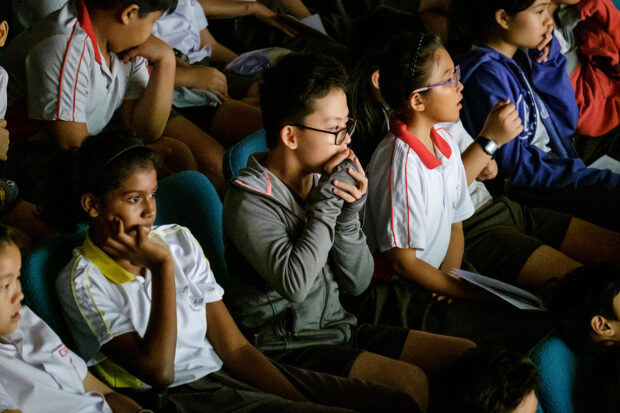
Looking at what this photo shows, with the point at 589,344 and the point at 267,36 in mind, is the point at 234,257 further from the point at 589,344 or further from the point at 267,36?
the point at 267,36

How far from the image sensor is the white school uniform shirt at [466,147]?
2.18 metres

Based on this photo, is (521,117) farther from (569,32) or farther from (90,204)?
(90,204)

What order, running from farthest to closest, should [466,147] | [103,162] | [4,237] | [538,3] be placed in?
[538,3] → [466,147] → [103,162] → [4,237]

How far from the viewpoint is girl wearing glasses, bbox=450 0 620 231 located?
2.31 metres

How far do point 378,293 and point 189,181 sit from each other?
0.56m

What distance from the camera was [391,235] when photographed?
5.74ft

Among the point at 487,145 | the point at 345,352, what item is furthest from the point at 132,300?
the point at 487,145

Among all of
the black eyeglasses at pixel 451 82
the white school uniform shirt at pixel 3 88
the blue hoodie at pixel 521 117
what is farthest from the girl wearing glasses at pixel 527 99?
the white school uniform shirt at pixel 3 88

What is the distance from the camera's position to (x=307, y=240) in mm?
1493

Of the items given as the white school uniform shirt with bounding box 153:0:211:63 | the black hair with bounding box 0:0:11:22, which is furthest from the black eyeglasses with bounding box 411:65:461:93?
the black hair with bounding box 0:0:11:22

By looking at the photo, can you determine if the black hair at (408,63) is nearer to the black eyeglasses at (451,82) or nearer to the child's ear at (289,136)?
the black eyeglasses at (451,82)

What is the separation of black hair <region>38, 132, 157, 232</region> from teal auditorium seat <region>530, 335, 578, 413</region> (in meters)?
0.94

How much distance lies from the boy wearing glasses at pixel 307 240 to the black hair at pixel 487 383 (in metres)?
0.10

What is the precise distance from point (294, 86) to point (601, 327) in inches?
35.9
